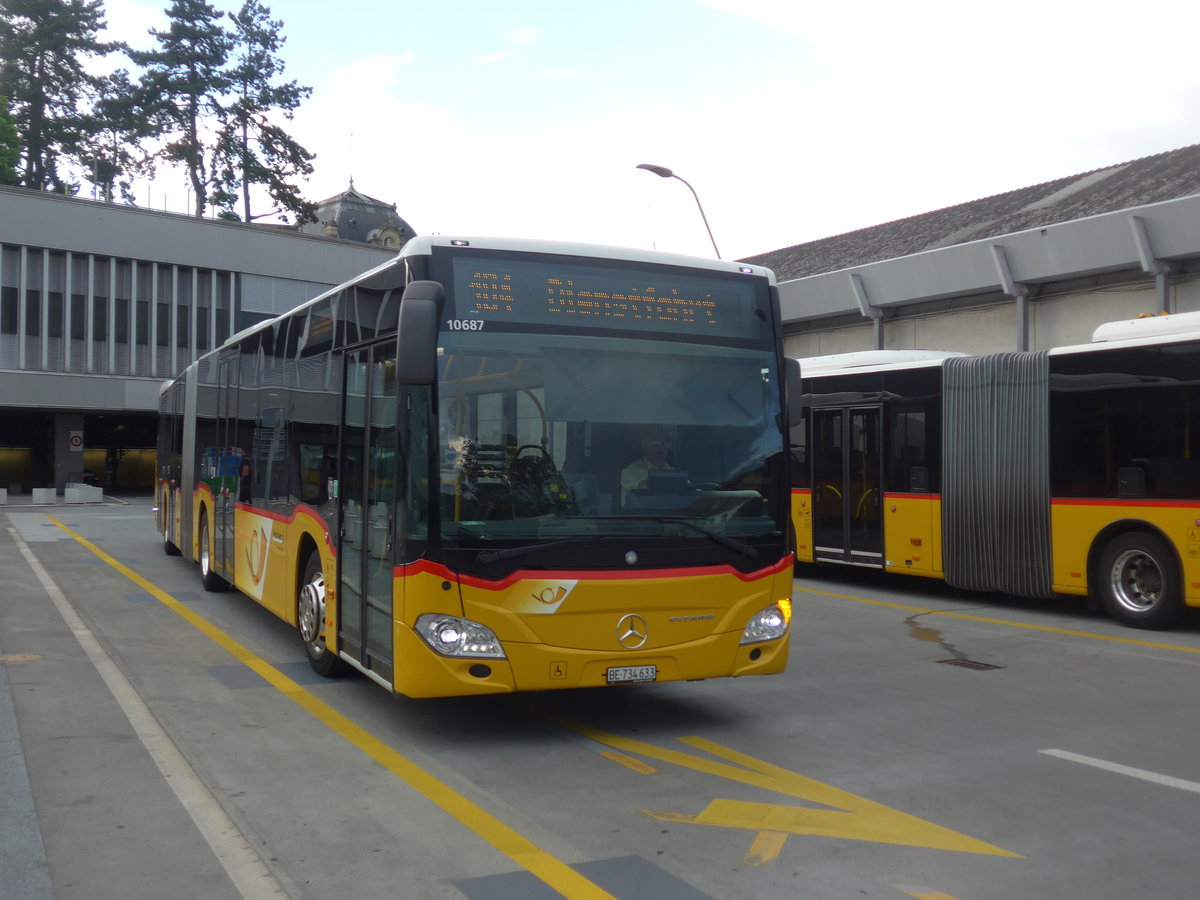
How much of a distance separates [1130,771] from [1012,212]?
2510cm

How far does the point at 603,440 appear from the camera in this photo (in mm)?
6594

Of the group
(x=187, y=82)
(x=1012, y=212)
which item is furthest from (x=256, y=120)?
(x=1012, y=212)

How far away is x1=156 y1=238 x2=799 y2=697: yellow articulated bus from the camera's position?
20.9 feet

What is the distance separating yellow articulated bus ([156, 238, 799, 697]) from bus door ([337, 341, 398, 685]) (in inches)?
1.0

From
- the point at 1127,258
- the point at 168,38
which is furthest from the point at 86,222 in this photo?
the point at 1127,258

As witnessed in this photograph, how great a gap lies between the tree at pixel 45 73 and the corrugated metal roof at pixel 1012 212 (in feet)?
140

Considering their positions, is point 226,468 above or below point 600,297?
below

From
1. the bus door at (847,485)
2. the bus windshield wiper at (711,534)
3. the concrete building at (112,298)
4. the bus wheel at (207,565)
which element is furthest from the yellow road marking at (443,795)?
the concrete building at (112,298)

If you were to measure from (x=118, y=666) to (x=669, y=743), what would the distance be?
4.89 m

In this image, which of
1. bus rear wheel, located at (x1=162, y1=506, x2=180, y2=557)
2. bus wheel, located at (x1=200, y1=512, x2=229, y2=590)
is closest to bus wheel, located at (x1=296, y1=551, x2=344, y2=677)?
bus wheel, located at (x1=200, y1=512, x2=229, y2=590)

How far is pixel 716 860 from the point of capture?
15.5 ft

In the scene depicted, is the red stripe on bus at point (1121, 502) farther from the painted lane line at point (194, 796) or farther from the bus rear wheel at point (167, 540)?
the bus rear wheel at point (167, 540)

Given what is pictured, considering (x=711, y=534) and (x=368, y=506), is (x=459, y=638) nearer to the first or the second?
(x=368, y=506)

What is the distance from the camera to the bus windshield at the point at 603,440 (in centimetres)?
638
